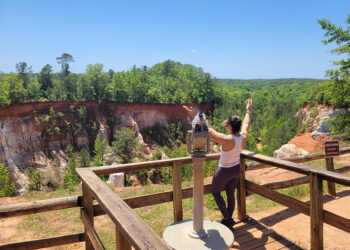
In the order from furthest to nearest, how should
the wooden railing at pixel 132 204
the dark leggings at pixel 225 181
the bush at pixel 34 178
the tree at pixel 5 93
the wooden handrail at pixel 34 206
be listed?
the tree at pixel 5 93 → the bush at pixel 34 178 → the dark leggings at pixel 225 181 → the wooden handrail at pixel 34 206 → the wooden railing at pixel 132 204

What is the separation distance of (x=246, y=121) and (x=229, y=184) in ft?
2.89

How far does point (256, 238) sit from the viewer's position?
152 inches

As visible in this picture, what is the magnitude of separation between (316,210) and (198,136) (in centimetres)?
170

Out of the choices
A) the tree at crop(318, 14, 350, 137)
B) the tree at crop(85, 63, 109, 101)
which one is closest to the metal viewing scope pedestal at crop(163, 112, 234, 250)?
the tree at crop(318, 14, 350, 137)

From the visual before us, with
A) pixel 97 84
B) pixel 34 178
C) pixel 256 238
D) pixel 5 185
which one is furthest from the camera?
pixel 97 84

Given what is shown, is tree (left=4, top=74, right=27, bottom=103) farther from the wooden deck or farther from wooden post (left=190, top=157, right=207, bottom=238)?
wooden post (left=190, top=157, right=207, bottom=238)

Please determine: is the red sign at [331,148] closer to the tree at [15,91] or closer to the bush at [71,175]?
the bush at [71,175]

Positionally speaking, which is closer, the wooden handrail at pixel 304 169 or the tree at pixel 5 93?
the wooden handrail at pixel 304 169

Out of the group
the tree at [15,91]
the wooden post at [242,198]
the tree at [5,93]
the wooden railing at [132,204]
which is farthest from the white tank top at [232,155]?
the tree at [15,91]

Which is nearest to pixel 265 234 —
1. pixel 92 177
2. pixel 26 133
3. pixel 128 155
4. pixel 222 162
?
pixel 222 162

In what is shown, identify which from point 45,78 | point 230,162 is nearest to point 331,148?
point 230,162

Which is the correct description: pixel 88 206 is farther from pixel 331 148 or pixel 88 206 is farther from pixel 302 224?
pixel 331 148

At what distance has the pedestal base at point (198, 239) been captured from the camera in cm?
300

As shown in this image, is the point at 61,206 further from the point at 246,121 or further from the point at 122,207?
the point at 246,121
